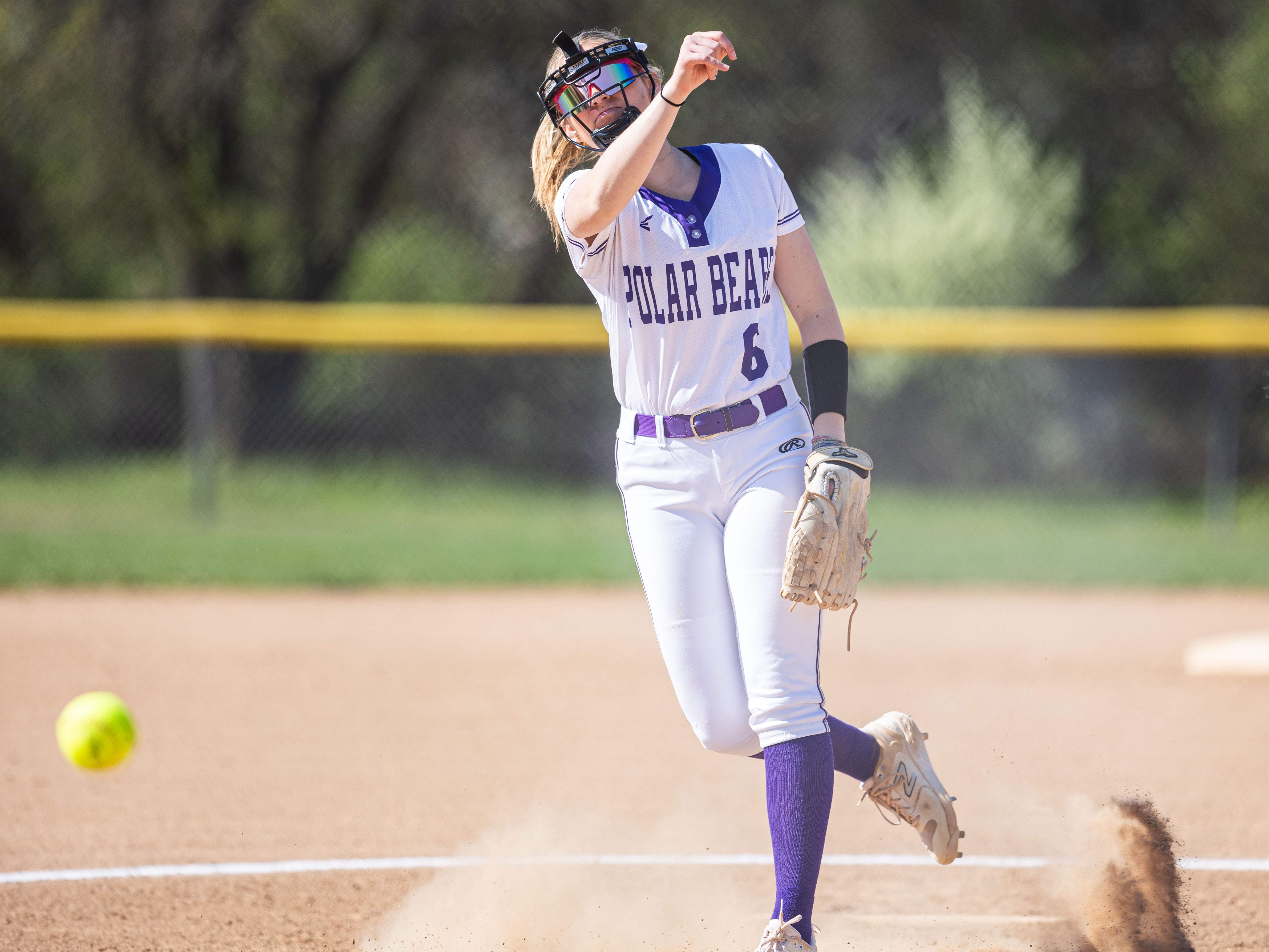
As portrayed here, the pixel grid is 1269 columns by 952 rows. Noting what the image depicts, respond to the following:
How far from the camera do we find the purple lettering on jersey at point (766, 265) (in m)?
2.45

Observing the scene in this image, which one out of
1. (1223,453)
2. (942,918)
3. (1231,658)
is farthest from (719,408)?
(1223,453)

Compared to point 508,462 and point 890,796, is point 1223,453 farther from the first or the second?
point 890,796

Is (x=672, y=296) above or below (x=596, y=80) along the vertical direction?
below

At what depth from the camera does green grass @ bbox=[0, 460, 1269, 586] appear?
822 centimetres

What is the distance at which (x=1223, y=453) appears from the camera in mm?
9633

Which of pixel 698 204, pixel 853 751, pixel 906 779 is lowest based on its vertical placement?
pixel 906 779

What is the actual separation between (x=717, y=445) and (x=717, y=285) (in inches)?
12.2

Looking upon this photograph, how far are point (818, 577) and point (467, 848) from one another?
59.7 inches

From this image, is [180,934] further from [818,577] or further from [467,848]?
[818,577]

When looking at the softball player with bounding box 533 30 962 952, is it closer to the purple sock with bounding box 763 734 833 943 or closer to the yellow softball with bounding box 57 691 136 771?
the purple sock with bounding box 763 734 833 943

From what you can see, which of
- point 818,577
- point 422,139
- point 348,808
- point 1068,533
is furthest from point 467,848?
point 422,139

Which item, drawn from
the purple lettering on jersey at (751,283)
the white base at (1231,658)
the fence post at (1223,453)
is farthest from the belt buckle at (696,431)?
the fence post at (1223,453)

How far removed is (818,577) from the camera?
233 centimetres

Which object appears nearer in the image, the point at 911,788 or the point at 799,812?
the point at 799,812
